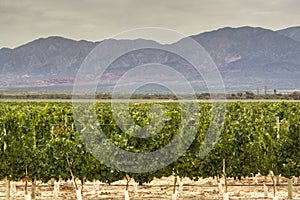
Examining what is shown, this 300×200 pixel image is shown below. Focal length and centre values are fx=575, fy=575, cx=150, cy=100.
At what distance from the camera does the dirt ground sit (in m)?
19.5

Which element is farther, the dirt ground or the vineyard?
the dirt ground

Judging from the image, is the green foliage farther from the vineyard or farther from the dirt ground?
the dirt ground

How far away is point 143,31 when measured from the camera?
63.7ft

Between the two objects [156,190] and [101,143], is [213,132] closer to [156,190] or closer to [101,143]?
[101,143]

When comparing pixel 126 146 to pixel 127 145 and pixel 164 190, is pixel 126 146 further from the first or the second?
pixel 164 190

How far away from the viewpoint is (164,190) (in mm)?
21422

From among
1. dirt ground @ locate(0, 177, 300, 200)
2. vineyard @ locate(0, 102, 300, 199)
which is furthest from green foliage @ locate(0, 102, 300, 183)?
dirt ground @ locate(0, 177, 300, 200)

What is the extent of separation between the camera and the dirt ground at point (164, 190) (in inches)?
766

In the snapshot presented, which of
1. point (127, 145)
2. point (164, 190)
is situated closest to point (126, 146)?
point (127, 145)

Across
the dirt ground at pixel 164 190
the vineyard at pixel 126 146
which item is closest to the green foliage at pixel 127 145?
the vineyard at pixel 126 146

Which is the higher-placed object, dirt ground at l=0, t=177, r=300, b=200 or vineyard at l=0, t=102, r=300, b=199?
vineyard at l=0, t=102, r=300, b=199

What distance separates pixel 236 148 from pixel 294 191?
4.47 metres

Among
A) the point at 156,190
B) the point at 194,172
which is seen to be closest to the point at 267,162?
the point at 194,172

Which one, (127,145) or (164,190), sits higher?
(127,145)
